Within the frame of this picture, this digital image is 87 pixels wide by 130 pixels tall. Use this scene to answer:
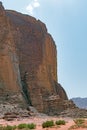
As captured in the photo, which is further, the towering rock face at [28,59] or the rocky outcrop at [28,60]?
the towering rock face at [28,59]

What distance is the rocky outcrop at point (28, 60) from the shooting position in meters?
72.6

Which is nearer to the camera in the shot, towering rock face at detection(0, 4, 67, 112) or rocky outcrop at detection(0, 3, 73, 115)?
rocky outcrop at detection(0, 3, 73, 115)

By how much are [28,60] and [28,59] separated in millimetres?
257

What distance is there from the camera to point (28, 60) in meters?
84.6

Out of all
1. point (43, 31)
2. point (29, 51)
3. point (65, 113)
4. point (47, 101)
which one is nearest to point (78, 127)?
point (65, 113)

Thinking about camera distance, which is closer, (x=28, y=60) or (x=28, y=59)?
(x=28, y=60)

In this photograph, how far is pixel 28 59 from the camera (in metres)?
84.8

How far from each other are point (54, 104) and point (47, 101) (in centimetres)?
177

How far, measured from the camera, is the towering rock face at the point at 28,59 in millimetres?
72750

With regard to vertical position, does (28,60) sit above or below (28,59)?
below

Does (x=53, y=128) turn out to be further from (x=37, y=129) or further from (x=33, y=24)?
(x=33, y=24)

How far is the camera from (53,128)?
2714 cm

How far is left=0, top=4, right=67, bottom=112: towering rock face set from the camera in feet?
239

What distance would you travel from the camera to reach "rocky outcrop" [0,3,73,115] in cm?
7262
